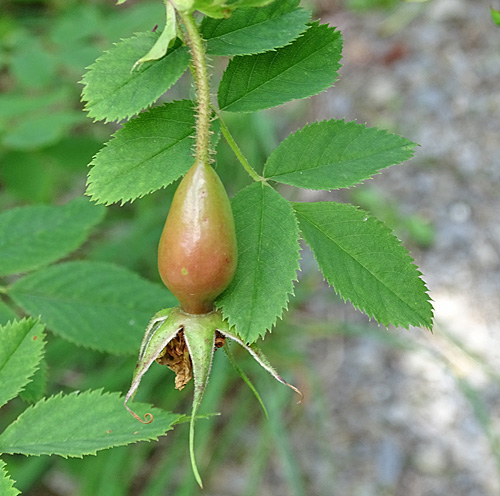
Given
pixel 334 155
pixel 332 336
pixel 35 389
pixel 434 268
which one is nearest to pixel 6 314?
pixel 35 389

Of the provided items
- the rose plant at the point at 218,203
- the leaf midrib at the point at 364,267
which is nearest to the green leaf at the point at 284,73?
the rose plant at the point at 218,203

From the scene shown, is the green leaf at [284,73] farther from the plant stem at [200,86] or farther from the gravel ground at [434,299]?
the gravel ground at [434,299]

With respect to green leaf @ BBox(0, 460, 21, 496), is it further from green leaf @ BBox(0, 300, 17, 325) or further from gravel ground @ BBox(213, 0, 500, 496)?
gravel ground @ BBox(213, 0, 500, 496)

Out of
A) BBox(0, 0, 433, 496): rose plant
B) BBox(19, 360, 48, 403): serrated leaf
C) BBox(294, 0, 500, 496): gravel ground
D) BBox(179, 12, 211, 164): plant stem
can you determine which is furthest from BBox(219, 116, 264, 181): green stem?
BBox(294, 0, 500, 496): gravel ground

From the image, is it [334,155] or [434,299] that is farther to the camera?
[434,299]

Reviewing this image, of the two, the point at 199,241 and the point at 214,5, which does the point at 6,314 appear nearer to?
the point at 199,241
